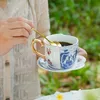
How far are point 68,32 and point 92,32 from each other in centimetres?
20

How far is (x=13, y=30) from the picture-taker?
48.4 inches

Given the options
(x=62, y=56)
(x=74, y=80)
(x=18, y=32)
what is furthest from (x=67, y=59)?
(x=74, y=80)

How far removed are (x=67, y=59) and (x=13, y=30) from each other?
195 millimetres

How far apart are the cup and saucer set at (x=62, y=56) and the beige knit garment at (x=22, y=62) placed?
0.12 m

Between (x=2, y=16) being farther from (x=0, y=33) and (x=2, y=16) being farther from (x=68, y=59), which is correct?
(x=68, y=59)

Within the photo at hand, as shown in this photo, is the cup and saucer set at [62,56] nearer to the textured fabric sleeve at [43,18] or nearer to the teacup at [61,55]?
the teacup at [61,55]

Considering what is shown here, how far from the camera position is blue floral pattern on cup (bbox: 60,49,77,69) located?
1.26 m

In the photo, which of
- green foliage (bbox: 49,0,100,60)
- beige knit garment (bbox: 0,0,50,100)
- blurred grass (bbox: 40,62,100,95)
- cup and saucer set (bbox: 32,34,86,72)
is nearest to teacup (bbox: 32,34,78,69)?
cup and saucer set (bbox: 32,34,86,72)

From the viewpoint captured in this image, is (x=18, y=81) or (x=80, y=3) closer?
(x=18, y=81)

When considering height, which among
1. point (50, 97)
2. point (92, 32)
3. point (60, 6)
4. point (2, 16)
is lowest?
point (50, 97)

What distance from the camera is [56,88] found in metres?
2.79

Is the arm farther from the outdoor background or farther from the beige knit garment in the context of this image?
the outdoor background

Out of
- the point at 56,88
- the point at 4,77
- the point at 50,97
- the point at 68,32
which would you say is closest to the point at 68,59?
the point at 50,97

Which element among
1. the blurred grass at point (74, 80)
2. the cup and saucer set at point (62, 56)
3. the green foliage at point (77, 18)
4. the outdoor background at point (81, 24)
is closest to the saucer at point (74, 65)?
the cup and saucer set at point (62, 56)
